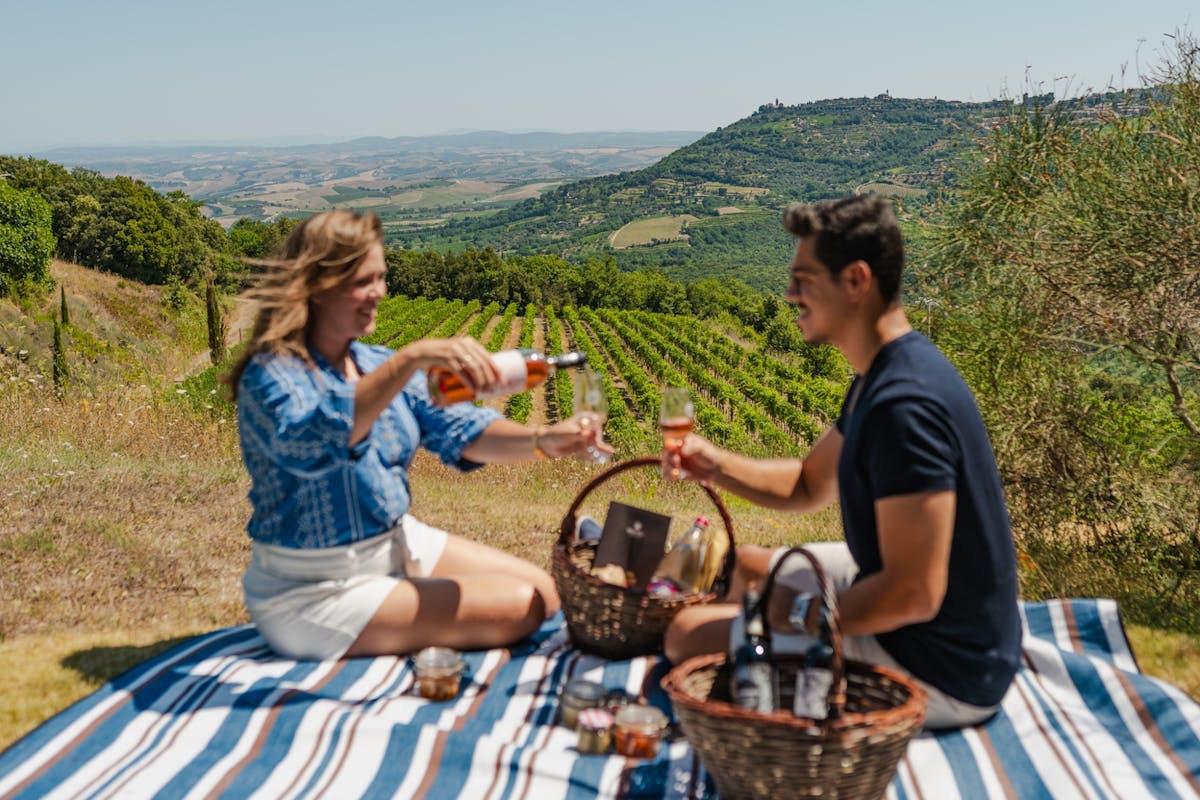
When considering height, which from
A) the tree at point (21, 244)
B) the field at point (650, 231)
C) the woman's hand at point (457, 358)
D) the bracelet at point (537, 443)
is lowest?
the field at point (650, 231)

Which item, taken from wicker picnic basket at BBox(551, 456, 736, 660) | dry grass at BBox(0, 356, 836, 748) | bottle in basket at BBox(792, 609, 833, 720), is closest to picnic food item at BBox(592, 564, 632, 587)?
wicker picnic basket at BBox(551, 456, 736, 660)

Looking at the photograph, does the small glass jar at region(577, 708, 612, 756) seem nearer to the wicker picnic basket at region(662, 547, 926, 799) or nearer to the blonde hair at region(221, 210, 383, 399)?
the wicker picnic basket at region(662, 547, 926, 799)

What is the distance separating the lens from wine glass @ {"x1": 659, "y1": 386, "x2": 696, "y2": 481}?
118 inches

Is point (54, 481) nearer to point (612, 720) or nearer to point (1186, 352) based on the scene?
point (612, 720)

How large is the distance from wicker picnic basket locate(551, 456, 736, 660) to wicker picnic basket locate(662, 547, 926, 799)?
78 cm

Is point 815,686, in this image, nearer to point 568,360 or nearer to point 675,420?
point 675,420

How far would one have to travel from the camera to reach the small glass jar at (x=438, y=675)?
3.12 m

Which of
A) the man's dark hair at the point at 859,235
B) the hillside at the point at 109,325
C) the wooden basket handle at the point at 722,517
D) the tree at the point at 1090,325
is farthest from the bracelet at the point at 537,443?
the hillside at the point at 109,325

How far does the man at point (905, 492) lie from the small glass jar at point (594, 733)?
0.41 meters

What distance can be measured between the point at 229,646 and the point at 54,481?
3045mm

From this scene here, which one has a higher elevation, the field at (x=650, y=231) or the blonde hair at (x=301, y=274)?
the blonde hair at (x=301, y=274)

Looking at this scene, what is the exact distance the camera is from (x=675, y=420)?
3.00 meters

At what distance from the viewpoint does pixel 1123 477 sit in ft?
21.0

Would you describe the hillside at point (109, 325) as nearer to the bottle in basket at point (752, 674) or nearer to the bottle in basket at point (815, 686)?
the bottle in basket at point (752, 674)
